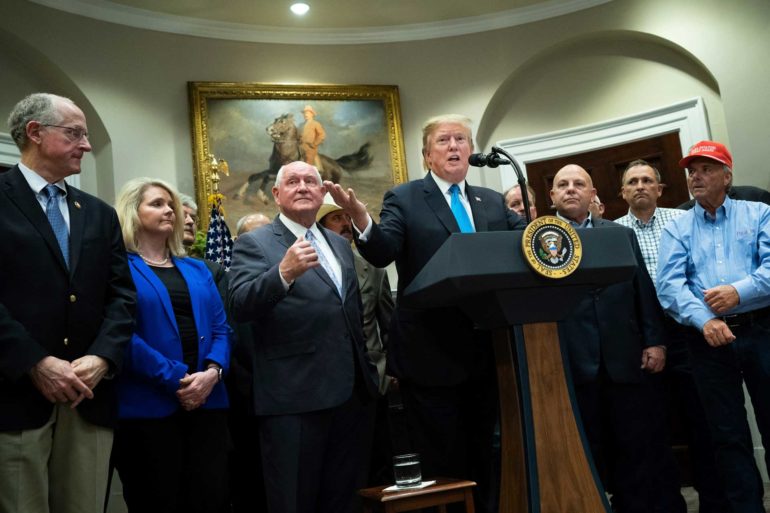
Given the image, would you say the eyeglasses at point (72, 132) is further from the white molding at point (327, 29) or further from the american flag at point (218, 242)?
the white molding at point (327, 29)

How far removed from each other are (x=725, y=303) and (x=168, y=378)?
84.2 inches

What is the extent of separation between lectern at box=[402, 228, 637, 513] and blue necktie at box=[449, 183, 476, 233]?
0.59 m

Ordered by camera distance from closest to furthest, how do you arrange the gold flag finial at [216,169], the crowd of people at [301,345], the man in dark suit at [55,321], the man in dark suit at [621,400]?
the man in dark suit at [55,321]
the crowd of people at [301,345]
the man in dark suit at [621,400]
the gold flag finial at [216,169]

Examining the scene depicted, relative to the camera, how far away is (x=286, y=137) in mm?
6770

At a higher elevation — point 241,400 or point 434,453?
point 241,400

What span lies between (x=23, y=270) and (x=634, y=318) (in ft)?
7.65

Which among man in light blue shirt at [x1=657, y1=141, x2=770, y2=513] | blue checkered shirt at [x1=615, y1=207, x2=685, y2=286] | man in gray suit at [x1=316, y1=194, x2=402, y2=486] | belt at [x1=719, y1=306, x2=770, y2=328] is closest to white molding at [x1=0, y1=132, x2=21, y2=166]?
man in gray suit at [x1=316, y1=194, x2=402, y2=486]

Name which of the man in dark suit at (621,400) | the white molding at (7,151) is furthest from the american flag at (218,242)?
the man in dark suit at (621,400)

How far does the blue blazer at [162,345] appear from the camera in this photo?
9.14 feet

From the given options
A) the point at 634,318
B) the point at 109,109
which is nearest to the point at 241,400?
the point at 634,318

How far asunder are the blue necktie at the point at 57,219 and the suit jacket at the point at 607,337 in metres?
1.80

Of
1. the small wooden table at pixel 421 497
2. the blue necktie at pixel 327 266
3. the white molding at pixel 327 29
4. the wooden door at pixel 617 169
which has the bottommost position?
the small wooden table at pixel 421 497

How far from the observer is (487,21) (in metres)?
7.12

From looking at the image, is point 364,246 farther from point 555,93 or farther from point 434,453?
point 555,93
